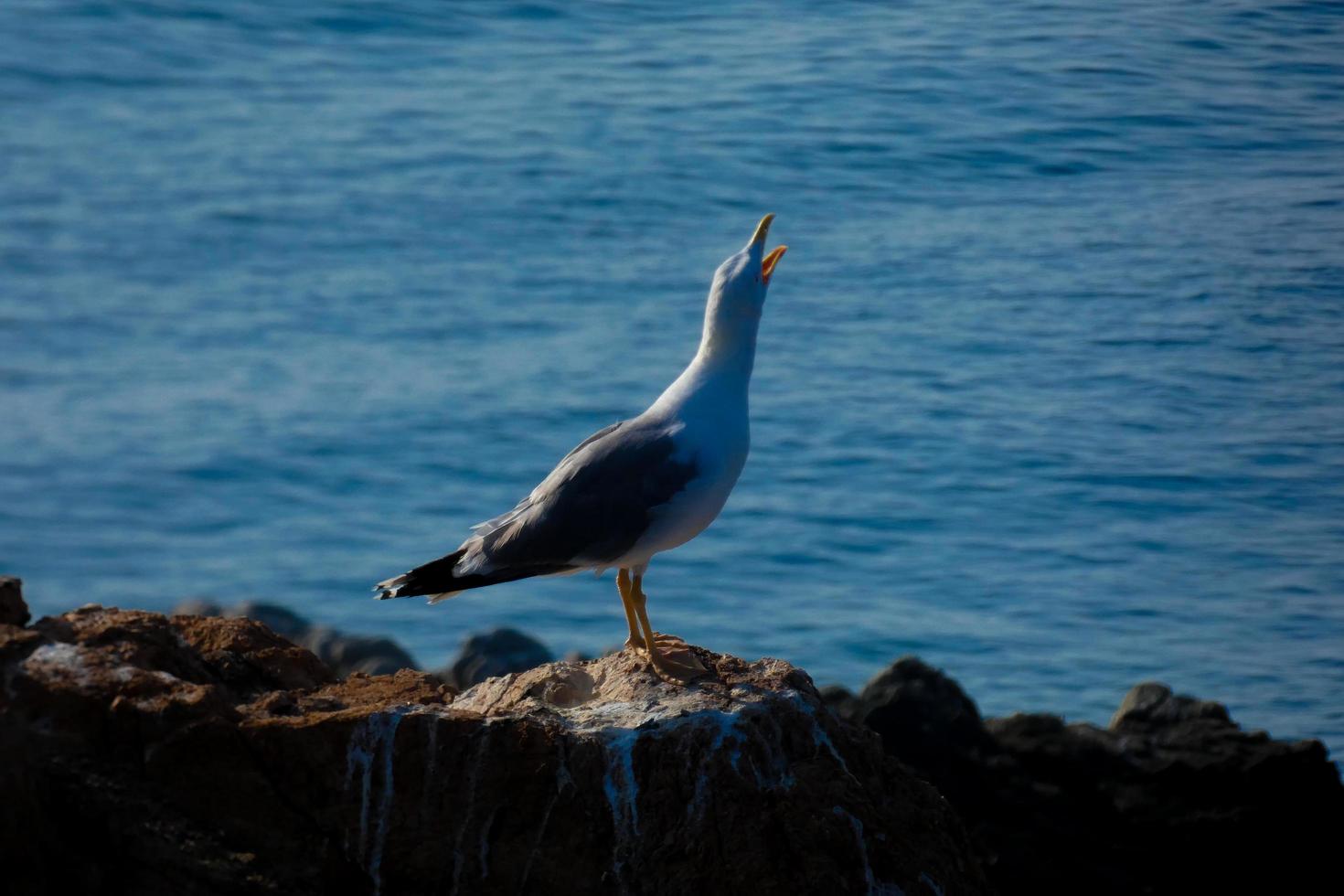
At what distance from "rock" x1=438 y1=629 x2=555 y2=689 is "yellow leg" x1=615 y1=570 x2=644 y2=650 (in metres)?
3.62

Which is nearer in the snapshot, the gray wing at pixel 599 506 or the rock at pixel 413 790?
the rock at pixel 413 790

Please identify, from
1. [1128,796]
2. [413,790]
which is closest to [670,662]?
[413,790]

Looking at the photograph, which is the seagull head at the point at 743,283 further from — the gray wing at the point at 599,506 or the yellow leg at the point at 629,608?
the yellow leg at the point at 629,608

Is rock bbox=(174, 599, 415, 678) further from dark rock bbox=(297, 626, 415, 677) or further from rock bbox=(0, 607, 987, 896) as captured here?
rock bbox=(0, 607, 987, 896)

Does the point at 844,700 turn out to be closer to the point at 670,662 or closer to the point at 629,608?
the point at 629,608

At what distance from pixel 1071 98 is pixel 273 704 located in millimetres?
11685

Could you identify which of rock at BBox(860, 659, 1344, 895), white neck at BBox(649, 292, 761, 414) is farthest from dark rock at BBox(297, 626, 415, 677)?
white neck at BBox(649, 292, 761, 414)

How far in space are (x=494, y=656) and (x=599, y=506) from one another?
3971 mm

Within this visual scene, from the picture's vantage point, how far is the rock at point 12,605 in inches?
138

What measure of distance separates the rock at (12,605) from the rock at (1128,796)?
12.8ft

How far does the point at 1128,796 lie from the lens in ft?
21.8

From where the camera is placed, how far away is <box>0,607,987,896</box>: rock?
3.20m

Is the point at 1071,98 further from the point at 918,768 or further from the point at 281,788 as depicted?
the point at 281,788

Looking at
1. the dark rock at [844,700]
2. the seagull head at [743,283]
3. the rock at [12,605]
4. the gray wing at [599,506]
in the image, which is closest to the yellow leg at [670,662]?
the gray wing at [599,506]
